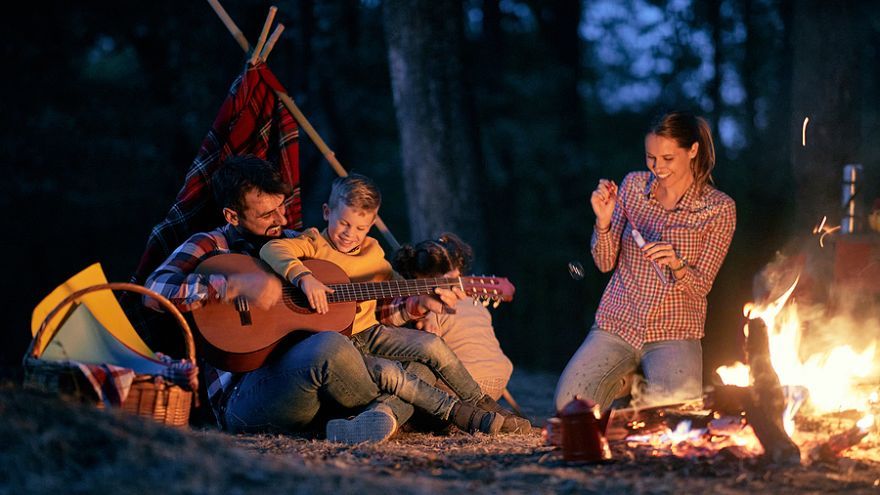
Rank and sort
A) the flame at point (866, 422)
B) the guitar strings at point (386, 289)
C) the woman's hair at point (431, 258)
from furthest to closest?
the woman's hair at point (431, 258)
the guitar strings at point (386, 289)
the flame at point (866, 422)

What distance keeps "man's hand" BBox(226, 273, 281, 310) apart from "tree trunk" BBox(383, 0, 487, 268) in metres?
3.25

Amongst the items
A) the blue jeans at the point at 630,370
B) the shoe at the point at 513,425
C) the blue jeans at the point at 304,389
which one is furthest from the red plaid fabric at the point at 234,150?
the blue jeans at the point at 630,370

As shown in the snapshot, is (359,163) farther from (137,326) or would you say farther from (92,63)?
(137,326)

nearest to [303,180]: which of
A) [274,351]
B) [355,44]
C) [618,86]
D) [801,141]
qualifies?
[355,44]

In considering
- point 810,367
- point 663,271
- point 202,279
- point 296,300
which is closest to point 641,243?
point 663,271

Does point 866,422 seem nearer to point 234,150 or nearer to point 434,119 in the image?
point 234,150

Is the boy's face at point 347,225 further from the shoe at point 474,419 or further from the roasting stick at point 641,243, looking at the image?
the roasting stick at point 641,243

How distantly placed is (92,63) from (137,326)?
1043cm

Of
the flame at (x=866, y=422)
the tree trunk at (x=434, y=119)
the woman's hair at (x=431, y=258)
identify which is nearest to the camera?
the flame at (x=866, y=422)

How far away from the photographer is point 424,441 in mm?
5441

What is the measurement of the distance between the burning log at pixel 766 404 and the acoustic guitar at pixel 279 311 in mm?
1548

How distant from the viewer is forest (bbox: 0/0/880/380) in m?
8.30

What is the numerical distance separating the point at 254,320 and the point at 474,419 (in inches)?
52.9

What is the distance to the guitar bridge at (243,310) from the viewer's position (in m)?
5.29
